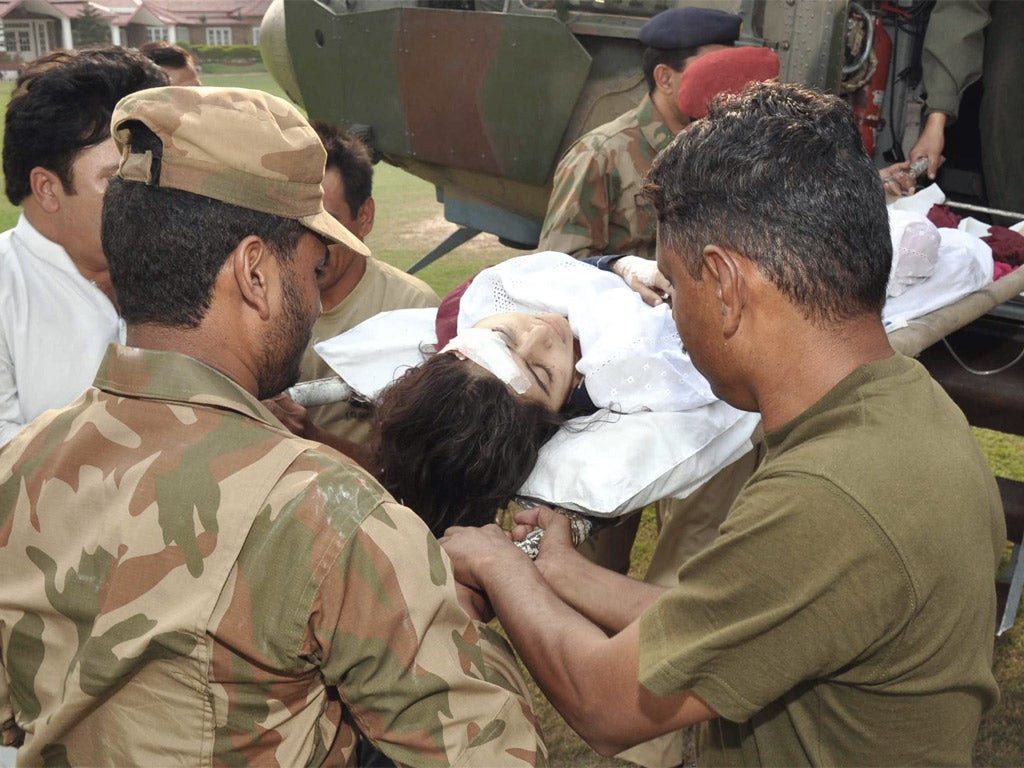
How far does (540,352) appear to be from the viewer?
2889 mm

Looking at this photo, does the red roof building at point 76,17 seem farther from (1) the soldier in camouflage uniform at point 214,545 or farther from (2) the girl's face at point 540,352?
(1) the soldier in camouflage uniform at point 214,545

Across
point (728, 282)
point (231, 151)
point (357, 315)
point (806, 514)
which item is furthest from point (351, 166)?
point (806, 514)

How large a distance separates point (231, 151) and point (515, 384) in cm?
119

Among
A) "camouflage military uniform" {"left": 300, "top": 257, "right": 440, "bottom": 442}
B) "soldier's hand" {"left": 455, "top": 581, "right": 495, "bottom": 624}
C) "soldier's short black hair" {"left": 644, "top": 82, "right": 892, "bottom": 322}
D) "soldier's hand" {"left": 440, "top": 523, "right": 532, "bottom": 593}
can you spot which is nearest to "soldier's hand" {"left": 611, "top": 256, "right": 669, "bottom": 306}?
"camouflage military uniform" {"left": 300, "top": 257, "right": 440, "bottom": 442}

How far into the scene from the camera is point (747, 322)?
1744mm

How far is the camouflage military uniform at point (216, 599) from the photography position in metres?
1.52

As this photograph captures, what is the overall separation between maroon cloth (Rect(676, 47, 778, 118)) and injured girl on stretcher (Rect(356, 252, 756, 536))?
3.79ft

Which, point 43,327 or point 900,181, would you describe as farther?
point 900,181

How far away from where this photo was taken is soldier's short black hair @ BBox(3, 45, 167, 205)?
2545 mm

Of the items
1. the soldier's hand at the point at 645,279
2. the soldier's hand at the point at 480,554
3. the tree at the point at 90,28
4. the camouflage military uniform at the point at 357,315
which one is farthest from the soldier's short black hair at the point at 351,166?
the tree at the point at 90,28

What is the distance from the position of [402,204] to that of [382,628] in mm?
13992

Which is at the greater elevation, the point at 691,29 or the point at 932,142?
the point at 691,29

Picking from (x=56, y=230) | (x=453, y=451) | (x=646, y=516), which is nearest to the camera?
(x=453, y=451)

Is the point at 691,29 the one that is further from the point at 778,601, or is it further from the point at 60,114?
the point at 778,601
